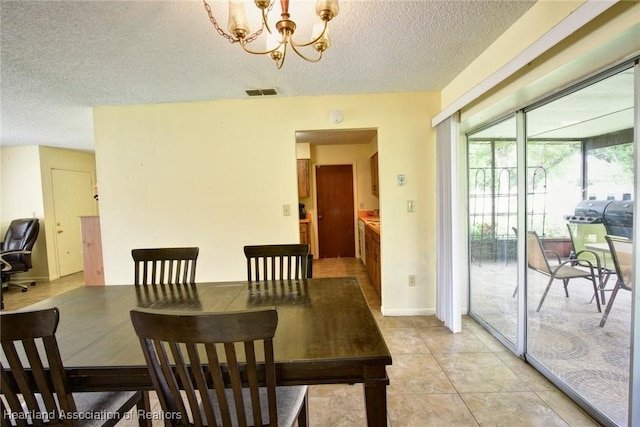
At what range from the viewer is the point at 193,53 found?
207 centimetres

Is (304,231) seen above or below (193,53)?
below

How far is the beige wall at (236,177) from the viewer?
304 centimetres

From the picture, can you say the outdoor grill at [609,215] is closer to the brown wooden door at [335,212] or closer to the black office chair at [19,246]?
the brown wooden door at [335,212]

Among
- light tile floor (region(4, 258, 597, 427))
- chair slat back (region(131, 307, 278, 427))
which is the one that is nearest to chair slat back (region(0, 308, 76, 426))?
chair slat back (region(131, 307, 278, 427))

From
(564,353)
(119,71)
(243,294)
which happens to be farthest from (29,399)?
(564,353)

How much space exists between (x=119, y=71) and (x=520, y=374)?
12.5 ft

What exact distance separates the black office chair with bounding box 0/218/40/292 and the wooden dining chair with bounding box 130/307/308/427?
527 cm

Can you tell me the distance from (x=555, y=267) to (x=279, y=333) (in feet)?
6.85

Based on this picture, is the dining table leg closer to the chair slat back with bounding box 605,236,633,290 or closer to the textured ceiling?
the chair slat back with bounding box 605,236,633,290

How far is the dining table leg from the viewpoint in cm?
103

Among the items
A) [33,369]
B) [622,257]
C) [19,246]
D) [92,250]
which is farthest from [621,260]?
[19,246]

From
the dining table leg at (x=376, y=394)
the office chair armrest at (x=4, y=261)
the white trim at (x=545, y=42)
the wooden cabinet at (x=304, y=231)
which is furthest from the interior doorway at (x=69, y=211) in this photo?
the white trim at (x=545, y=42)

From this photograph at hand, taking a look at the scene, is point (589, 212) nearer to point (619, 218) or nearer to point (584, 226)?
point (584, 226)

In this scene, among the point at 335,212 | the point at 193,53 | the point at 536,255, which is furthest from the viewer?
the point at 335,212
